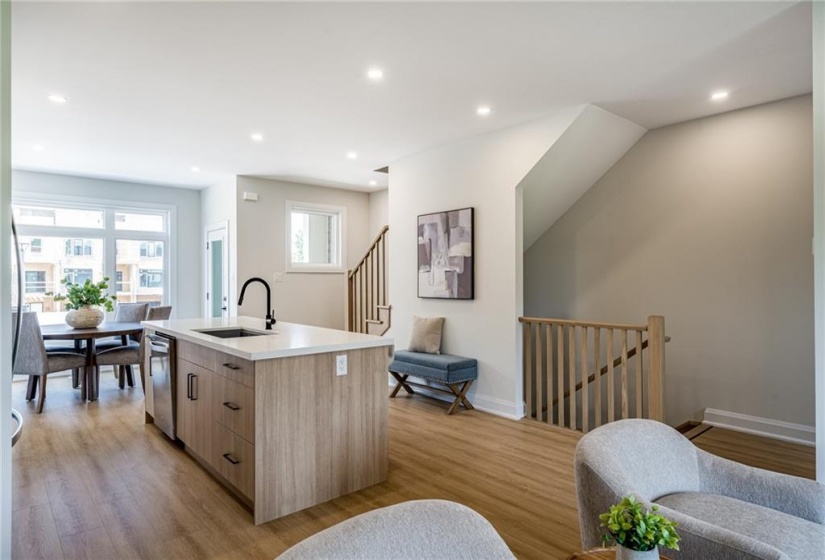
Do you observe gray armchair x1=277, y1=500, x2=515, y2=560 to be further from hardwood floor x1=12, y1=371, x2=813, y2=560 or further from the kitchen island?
the kitchen island

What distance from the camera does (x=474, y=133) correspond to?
14.7ft

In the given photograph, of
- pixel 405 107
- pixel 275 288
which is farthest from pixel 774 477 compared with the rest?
pixel 275 288

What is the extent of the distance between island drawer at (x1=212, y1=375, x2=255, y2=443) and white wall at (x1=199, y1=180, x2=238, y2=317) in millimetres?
3339

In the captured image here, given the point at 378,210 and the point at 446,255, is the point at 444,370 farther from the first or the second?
the point at 378,210

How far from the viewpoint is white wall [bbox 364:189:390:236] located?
7.34 metres

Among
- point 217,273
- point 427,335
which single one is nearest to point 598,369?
point 427,335

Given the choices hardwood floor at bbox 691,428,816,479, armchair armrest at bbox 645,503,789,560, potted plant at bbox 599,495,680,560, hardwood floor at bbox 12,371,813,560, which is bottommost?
hardwood floor at bbox 691,428,816,479

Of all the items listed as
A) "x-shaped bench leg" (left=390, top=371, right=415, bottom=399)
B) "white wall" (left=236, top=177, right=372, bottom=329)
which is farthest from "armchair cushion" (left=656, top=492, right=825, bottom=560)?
"white wall" (left=236, top=177, right=372, bottom=329)

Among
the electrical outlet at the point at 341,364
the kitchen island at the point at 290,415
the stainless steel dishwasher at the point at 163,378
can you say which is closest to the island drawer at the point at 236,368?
the kitchen island at the point at 290,415

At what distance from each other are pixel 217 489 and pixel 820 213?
11.8 feet

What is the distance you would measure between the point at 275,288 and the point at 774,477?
5.97 metres

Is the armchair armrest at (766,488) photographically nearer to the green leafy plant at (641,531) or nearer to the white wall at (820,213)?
the white wall at (820,213)

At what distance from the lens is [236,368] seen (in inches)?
102

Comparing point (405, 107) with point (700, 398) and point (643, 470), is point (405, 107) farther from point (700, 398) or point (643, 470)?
point (700, 398)
